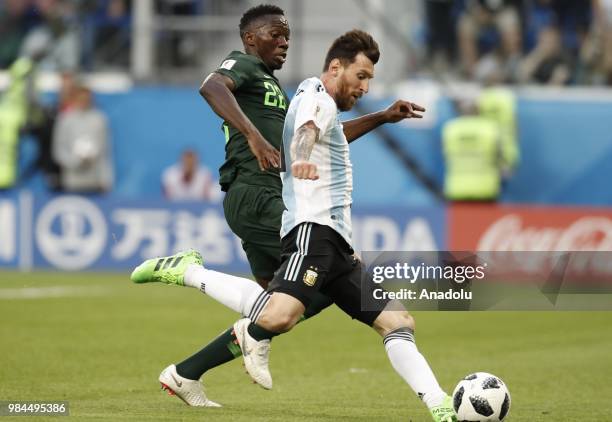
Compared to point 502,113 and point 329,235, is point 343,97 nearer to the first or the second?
point 329,235

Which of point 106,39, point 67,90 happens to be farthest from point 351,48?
point 106,39

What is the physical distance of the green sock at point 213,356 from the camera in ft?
28.0

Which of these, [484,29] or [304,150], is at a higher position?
[484,29]

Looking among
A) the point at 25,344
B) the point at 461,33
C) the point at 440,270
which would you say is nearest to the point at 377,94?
the point at 461,33

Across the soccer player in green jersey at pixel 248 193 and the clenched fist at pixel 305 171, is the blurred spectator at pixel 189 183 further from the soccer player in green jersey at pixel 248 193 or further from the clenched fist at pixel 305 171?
the clenched fist at pixel 305 171

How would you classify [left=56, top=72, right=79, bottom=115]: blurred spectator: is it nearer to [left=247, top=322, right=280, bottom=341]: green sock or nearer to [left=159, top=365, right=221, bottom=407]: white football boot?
[left=159, top=365, right=221, bottom=407]: white football boot

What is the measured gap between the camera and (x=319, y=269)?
24.9 feet

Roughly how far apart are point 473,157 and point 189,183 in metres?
4.37

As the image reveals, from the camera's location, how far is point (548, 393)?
32.4 feet

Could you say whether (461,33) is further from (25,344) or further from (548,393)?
(548,393)

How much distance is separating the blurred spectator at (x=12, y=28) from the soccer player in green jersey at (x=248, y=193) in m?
15.6

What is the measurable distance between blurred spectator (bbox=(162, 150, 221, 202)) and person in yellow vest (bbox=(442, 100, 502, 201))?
3.64m

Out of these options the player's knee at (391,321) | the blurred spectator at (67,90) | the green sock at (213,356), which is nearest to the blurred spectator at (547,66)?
the blurred spectator at (67,90)

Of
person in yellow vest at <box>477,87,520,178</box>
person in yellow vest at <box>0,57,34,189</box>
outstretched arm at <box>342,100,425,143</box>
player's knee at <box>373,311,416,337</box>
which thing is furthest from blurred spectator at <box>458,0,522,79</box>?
player's knee at <box>373,311,416,337</box>
